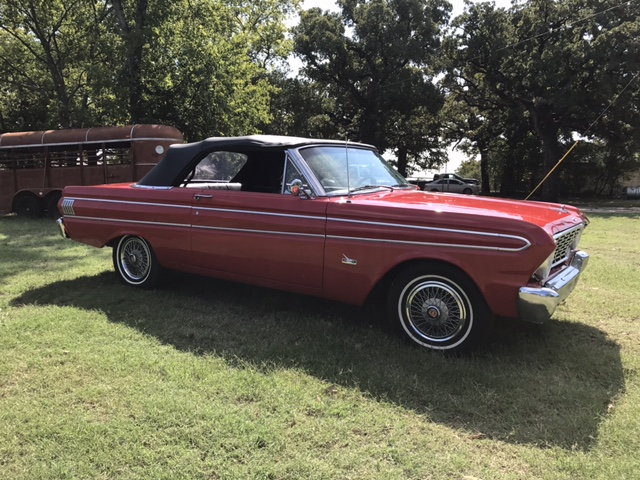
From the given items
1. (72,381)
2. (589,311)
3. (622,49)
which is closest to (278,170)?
(72,381)

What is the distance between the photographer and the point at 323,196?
4.13m

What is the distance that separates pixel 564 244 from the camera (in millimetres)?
3924

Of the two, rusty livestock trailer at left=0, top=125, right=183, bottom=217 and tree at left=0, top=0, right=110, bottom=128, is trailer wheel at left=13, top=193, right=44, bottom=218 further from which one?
tree at left=0, top=0, right=110, bottom=128

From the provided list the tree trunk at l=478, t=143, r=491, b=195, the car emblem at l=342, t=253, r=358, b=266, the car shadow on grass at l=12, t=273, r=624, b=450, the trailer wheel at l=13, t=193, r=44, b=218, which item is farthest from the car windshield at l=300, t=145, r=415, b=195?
the tree trunk at l=478, t=143, r=491, b=195

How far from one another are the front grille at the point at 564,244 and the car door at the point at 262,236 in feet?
6.15

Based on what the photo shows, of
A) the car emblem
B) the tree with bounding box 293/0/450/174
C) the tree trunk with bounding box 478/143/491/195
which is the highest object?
the tree with bounding box 293/0/450/174

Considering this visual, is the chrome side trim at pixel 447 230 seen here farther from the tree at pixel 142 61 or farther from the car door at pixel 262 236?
the tree at pixel 142 61

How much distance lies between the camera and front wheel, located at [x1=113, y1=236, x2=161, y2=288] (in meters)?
5.29

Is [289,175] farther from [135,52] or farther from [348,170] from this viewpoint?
[135,52]

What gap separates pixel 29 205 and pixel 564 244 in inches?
579

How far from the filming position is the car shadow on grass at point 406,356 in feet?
9.62

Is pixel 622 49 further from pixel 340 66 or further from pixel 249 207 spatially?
pixel 249 207

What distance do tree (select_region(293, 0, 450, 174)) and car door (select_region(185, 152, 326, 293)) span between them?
1007 inches

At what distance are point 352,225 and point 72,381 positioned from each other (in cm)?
236
